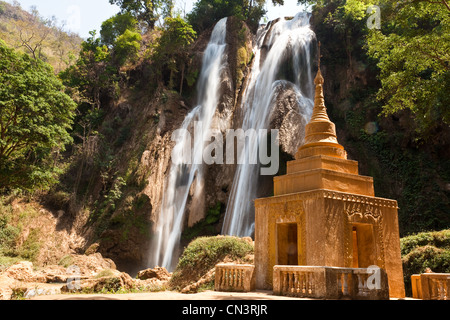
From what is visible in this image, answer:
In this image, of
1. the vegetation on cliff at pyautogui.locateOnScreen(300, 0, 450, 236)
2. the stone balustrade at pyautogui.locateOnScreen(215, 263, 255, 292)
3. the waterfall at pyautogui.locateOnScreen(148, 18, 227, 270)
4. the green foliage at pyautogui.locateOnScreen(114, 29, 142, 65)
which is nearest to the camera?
the stone balustrade at pyautogui.locateOnScreen(215, 263, 255, 292)

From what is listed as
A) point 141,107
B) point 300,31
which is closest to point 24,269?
point 141,107

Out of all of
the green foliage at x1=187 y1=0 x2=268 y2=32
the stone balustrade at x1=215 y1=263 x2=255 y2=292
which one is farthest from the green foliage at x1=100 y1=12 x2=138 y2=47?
the stone balustrade at x1=215 y1=263 x2=255 y2=292

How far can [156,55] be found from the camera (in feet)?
107

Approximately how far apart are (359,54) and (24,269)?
24.9 meters

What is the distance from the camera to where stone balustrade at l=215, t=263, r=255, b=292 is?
29.8 feet

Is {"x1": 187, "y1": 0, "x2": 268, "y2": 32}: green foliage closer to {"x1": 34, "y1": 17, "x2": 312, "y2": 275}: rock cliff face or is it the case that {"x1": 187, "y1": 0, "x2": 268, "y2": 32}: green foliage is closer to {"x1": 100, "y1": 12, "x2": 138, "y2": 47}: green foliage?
{"x1": 34, "y1": 17, "x2": 312, "y2": 275}: rock cliff face

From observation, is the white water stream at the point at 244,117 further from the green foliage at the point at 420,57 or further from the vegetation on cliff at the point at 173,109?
the green foliage at the point at 420,57

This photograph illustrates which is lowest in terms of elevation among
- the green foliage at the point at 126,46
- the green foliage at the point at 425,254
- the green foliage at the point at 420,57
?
the green foliage at the point at 425,254

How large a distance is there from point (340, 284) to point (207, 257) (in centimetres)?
813

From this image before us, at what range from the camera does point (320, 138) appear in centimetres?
1091

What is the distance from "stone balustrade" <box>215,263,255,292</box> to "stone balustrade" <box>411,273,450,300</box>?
161 inches

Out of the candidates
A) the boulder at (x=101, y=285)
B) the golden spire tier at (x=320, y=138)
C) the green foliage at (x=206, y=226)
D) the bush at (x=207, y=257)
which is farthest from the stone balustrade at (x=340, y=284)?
the green foliage at (x=206, y=226)

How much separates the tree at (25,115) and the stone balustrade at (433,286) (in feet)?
64.3

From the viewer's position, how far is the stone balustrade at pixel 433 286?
27.5 feet
